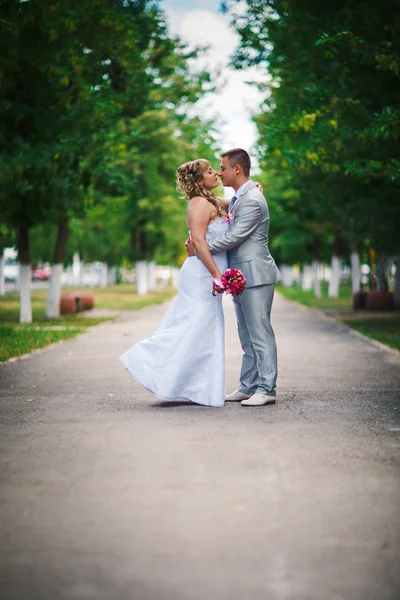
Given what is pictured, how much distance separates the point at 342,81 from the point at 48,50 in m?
6.34

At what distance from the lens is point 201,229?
836 centimetres

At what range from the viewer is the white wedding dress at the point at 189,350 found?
826 cm

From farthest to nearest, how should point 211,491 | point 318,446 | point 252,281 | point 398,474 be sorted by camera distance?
point 252,281 < point 318,446 < point 398,474 < point 211,491

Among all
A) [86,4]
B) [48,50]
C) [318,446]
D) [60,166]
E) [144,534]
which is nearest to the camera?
[144,534]

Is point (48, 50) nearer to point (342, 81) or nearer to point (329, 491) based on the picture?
point (342, 81)

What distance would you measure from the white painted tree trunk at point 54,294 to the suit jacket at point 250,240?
18.5 meters

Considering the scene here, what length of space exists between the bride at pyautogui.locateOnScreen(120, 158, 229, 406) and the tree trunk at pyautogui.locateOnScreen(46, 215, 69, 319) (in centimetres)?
1829

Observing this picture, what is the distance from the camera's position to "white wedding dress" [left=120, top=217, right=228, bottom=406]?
826cm

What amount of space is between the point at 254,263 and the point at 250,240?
0.72ft

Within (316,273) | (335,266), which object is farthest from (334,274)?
(316,273)

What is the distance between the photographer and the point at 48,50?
618 inches

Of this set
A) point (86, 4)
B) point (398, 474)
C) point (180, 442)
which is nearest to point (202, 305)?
point (180, 442)

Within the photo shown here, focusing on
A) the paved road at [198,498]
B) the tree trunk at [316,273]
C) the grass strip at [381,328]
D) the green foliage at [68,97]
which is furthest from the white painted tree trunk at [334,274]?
the paved road at [198,498]

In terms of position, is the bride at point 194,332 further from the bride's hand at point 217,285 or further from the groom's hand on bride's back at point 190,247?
the groom's hand on bride's back at point 190,247
